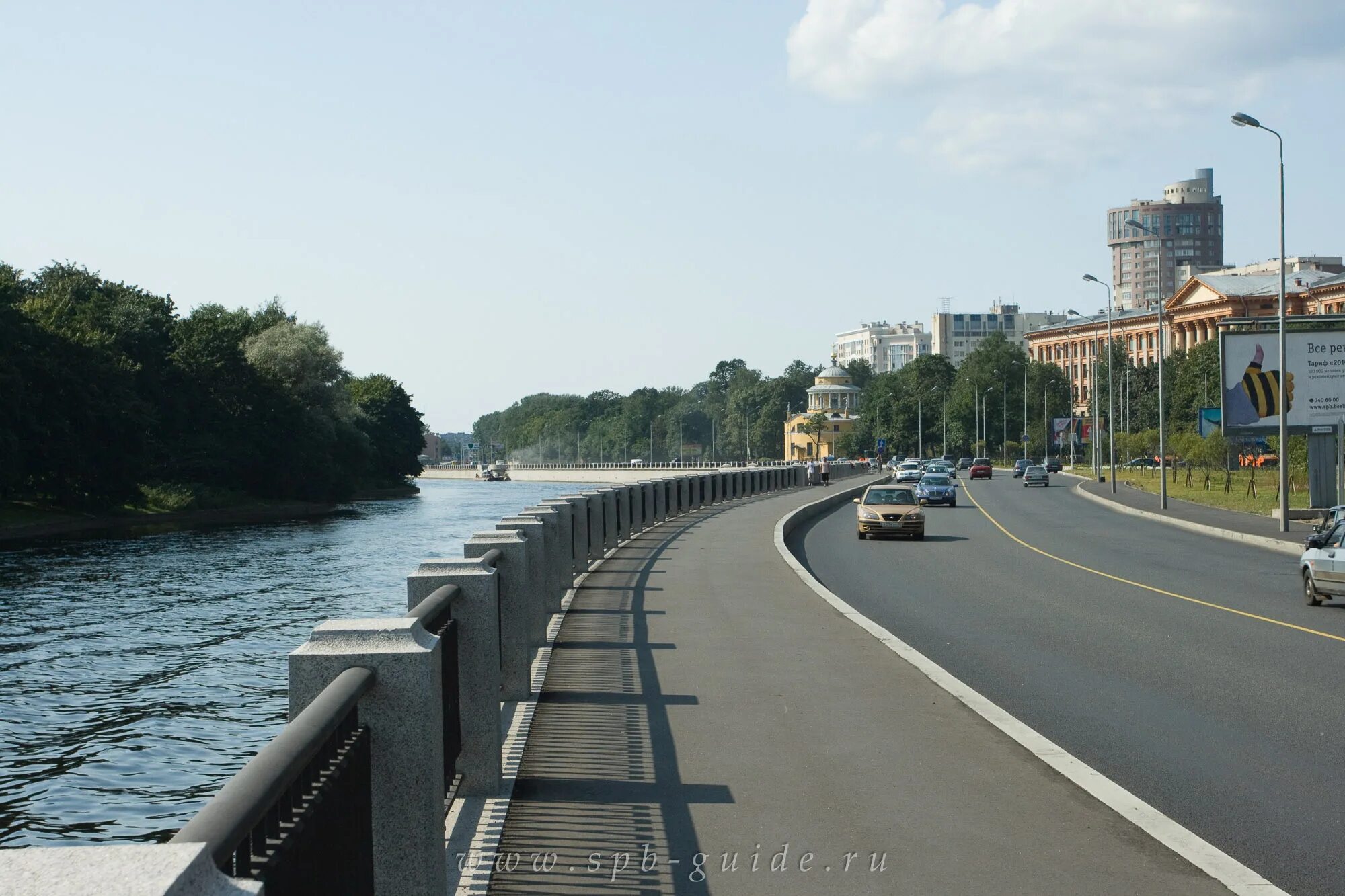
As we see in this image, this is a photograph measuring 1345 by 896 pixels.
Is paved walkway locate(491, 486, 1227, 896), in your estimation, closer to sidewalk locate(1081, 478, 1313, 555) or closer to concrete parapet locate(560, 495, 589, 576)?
concrete parapet locate(560, 495, 589, 576)

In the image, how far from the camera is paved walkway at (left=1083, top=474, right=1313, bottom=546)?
35.8 m

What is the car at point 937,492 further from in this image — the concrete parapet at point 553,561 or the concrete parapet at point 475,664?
the concrete parapet at point 475,664

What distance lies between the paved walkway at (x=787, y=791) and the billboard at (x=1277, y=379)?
3682 centimetres

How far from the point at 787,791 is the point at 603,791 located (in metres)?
1.03

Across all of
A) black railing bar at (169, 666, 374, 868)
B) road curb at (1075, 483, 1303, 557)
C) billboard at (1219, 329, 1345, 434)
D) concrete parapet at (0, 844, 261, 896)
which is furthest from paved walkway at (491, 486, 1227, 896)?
billboard at (1219, 329, 1345, 434)

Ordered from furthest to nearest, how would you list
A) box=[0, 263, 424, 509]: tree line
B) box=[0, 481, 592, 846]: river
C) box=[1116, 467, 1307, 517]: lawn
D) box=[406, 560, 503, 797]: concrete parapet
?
1. box=[0, 263, 424, 509]: tree line
2. box=[1116, 467, 1307, 517]: lawn
3. box=[0, 481, 592, 846]: river
4. box=[406, 560, 503, 797]: concrete parapet

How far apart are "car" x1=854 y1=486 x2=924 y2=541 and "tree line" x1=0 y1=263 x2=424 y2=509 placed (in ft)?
115

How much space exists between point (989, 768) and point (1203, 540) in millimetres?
29614

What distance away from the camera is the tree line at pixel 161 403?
57.9 meters

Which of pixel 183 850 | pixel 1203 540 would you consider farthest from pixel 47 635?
pixel 1203 540

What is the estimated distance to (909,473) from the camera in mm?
87438

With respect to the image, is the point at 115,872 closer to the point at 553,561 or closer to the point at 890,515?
the point at 553,561

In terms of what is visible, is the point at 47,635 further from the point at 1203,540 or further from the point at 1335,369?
the point at 1335,369

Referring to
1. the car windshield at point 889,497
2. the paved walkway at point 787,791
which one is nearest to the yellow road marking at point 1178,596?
the car windshield at point 889,497
